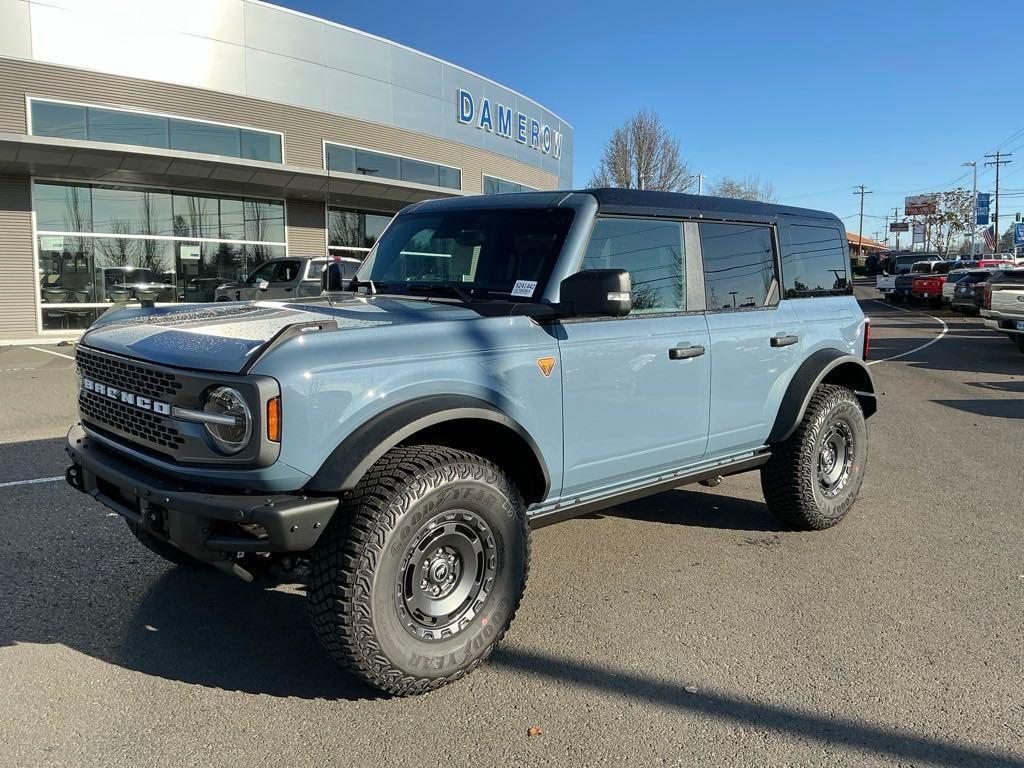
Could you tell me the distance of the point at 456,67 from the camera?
25031 mm

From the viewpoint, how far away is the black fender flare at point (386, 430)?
110 inches

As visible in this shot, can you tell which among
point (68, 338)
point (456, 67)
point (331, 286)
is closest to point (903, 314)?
point (456, 67)

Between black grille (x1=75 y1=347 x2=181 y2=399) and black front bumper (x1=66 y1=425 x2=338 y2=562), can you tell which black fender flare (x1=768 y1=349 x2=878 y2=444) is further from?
black grille (x1=75 y1=347 x2=181 y2=399)

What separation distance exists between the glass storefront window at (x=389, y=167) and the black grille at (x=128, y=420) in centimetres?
1953

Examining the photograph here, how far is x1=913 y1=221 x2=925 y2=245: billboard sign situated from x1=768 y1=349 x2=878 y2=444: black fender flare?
11283 cm

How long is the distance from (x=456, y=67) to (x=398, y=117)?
285 cm

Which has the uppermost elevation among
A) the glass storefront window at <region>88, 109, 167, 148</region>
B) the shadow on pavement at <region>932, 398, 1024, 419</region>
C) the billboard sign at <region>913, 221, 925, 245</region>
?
the billboard sign at <region>913, 221, 925, 245</region>

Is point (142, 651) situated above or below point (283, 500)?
below

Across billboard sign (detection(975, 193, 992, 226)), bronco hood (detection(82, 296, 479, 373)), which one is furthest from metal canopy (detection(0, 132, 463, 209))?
billboard sign (detection(975, 193, 992, 226))

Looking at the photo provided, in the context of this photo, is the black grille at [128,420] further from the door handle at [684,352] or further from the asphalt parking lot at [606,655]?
the door handle at [684,352]

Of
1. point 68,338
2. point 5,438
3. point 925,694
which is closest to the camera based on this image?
point 925,694

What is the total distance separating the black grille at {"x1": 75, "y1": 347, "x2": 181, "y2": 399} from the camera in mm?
2975

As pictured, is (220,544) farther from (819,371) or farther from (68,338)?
(68,338)

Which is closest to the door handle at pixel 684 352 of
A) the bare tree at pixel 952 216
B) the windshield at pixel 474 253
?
the windshield at pixel 474 253
